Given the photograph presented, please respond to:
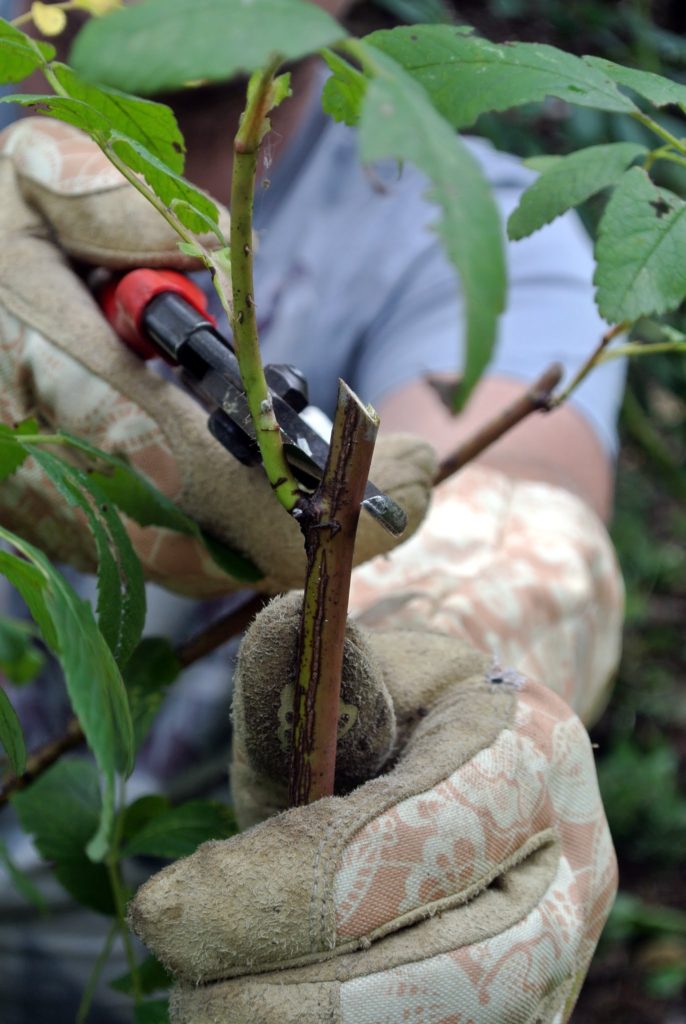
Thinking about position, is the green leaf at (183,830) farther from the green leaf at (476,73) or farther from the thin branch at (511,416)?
the green leaf at (476,73)

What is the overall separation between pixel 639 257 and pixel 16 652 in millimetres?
742

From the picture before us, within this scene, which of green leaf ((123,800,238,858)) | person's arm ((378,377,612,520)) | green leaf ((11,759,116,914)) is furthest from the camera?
person's arm ((378,377,612,520))

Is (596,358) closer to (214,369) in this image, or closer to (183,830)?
(214,369)

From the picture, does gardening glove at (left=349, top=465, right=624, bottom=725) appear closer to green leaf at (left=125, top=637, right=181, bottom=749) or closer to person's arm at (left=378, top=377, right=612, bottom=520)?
person's arm at (left=378, top=377, right=612, bottom=520)

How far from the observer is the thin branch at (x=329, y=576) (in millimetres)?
548

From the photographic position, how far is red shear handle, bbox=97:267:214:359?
840 mm

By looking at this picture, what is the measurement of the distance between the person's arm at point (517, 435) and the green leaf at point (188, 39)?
1.26 metres

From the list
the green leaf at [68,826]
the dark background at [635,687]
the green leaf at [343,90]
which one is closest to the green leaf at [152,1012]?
the green leaf at [68,826]

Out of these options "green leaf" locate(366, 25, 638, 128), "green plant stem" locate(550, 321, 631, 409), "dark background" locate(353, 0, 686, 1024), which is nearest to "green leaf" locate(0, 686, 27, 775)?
"green leaf" locate(366, 25, 638, 128)

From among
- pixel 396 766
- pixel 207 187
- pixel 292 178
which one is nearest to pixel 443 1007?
pixel 396 766

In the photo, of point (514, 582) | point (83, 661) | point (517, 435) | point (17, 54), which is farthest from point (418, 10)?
point (83, 661)

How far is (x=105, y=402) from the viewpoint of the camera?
874 millimetres

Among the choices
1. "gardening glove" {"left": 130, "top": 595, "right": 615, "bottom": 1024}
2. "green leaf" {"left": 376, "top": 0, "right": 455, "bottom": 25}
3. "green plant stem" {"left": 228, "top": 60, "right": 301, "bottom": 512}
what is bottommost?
"gardening glove" {"left": 130, "top": 595, "right": 615, "bottom": 1024}

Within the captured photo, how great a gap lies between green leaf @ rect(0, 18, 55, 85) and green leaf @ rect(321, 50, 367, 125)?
15 cm
